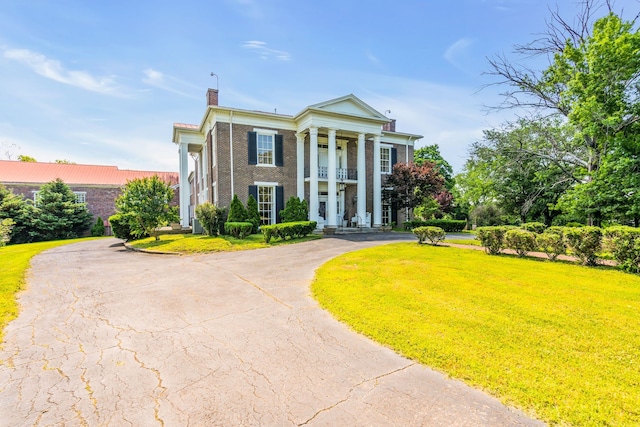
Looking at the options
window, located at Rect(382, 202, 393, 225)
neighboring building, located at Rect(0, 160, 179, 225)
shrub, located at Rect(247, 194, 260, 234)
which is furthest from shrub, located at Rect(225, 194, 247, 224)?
neighboring building, located at Rect(0, 160, 179, 225)

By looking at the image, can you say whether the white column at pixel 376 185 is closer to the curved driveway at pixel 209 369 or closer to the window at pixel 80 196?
the curved driveway at pixel 209 369

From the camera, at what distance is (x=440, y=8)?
33.6ft

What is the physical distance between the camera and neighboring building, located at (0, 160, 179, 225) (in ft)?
88.9

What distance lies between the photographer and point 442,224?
1991cm

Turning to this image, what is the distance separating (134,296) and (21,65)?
9.12m

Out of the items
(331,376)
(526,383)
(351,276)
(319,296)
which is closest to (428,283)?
(351,276)

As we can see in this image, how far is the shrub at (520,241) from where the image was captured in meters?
9.31

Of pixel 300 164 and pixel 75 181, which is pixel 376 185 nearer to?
pixel 300 164

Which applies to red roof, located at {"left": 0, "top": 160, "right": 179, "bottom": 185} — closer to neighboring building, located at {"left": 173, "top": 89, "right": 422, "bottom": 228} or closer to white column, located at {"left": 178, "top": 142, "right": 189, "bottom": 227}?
white column, located at {"left": 178, "top": 142, "right": 189, "bottom": 227}

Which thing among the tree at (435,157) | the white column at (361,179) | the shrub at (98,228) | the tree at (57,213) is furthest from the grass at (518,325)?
the tree at (435,157)

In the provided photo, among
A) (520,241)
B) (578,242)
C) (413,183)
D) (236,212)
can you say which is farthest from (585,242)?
(236,212)

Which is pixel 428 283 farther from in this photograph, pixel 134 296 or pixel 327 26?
pixel 327 26

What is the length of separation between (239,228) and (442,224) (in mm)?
13348

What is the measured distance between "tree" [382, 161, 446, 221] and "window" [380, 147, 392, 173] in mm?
2103
